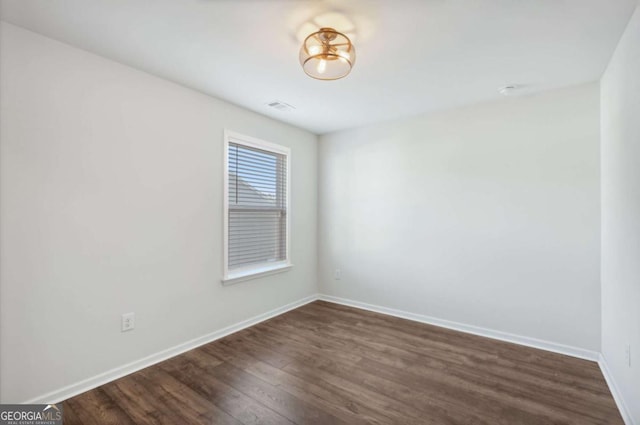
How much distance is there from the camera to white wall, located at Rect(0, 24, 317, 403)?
6.10 feet

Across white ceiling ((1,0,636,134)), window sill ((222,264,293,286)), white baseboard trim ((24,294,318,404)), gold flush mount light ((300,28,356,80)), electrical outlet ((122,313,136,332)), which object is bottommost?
white baseboard trim ((24,294,318,404))

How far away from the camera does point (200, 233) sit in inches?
114

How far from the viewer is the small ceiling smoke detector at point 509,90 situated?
8.89ft

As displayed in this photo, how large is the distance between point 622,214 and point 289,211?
3123 mm

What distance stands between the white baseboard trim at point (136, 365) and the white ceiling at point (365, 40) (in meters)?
2.41

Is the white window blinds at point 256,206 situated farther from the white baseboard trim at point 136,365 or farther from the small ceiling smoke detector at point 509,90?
the small ceiling smoke detector at point 509,90

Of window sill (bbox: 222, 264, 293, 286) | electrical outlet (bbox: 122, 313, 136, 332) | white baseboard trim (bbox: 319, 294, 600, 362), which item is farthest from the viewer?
window sill (bbox: 222, 264, 293, 286)

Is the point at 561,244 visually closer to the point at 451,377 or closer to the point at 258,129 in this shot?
the point at 451,377

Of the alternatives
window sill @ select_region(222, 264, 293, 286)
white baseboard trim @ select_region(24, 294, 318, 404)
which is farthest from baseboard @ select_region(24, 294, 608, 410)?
window sill @ select_region(222, 264, 293, 286)

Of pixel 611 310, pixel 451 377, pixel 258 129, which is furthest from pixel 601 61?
pixel 258 129

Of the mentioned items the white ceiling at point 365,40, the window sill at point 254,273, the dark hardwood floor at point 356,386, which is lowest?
the dark hardwood floor at point 356,386

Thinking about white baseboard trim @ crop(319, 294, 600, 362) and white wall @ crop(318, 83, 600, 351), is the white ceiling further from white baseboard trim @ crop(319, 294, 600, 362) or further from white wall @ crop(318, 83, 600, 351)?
white baseboard trim @ crop(319, 294, 600, 362)

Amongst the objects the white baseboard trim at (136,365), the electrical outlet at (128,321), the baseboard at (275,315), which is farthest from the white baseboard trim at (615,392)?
the electrical outlet at (128,321)

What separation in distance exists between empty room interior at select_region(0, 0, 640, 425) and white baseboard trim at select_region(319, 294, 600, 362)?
0.02 meters
